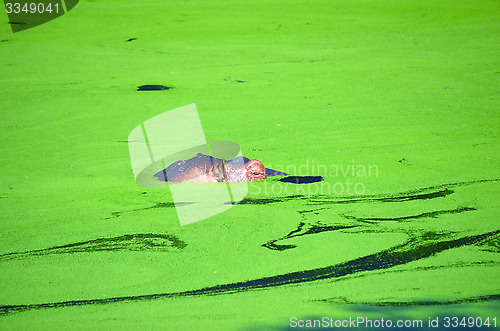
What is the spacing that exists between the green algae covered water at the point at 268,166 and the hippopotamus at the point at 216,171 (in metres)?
0.10

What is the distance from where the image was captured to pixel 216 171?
3.11 metres

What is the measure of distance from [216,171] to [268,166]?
0.37 m

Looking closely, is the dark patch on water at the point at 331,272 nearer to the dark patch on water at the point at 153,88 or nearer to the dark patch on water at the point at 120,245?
the dark patch on water at the point at 120,245

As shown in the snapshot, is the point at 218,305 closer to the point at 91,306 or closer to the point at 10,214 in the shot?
the point at 91,306

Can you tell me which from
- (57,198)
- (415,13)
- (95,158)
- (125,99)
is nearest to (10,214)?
(57,198)

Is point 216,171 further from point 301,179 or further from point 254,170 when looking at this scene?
point 301,179

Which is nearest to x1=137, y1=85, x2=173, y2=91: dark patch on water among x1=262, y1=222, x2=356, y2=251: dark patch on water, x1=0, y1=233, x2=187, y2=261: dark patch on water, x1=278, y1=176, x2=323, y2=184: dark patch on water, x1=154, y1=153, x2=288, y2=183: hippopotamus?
x1=154, y1=153, x2=288, y2=183: hippopotamus

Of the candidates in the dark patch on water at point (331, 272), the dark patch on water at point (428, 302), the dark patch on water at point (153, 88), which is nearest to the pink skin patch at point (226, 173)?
the dark patch on water at point (331, 272)

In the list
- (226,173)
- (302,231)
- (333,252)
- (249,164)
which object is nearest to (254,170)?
(249,164)

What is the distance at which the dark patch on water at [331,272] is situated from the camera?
2.12 m

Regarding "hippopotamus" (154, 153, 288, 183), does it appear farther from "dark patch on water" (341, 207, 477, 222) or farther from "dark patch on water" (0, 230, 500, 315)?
"dark patch on water" (0, 230, 500, 315)

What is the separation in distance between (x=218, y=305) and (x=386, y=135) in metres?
2.21

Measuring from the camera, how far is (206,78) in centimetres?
491

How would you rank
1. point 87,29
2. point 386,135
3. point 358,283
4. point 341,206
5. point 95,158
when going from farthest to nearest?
point 87,29 → point 386,135 → point 95,158 → point 341,206 → point 358,283
